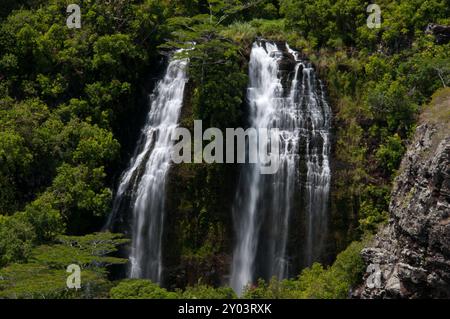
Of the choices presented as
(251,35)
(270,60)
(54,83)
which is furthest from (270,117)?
(54,83)

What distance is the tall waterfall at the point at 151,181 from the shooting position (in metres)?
27.7

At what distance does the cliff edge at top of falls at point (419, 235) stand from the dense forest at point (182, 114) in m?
0.97

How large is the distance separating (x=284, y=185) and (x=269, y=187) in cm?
66

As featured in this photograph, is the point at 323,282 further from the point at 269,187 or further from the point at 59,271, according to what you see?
the point at 59,271

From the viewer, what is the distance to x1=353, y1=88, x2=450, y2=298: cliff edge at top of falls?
2220cm

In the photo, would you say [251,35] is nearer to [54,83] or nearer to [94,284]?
[54,83]

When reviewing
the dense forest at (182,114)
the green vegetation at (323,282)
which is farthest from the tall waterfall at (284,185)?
the green vegetation at (323,282)

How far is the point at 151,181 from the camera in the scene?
93.8 ft

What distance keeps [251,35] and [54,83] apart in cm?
968
